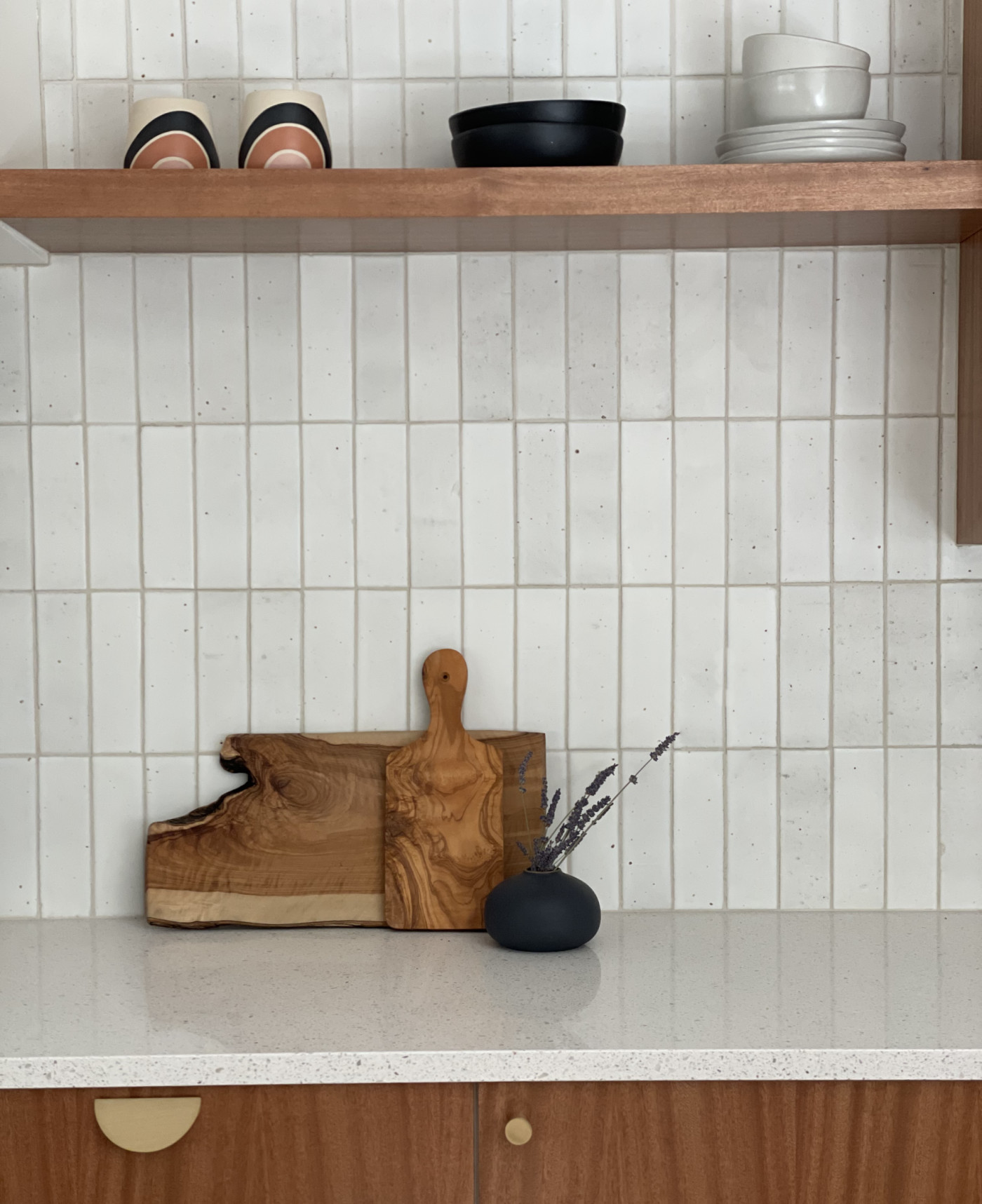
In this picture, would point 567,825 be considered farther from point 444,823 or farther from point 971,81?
point 971,81

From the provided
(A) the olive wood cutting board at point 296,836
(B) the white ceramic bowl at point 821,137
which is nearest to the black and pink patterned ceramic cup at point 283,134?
(B) the white ceramic bowl at point 821,137

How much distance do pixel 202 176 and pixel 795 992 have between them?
1114mm

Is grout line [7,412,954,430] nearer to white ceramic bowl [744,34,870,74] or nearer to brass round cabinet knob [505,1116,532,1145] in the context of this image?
white ceramic bowl [744,34,870,74]

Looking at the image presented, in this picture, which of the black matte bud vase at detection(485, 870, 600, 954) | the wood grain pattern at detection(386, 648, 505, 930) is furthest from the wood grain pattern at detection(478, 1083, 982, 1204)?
the wood grain pattern at detection(386, 648, 505, 930)

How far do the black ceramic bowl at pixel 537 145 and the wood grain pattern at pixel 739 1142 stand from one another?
99 centimetres

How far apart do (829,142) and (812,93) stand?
60 mm

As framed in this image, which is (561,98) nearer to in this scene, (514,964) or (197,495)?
(197,495)

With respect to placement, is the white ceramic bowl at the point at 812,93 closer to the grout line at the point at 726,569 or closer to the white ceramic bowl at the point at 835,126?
the white ceramic bowl at the point at 835,126

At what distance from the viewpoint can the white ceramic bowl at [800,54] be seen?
53.3 inches

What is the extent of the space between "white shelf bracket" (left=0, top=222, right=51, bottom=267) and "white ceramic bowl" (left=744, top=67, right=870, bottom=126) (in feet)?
2.96

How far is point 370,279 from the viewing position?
1574 mm

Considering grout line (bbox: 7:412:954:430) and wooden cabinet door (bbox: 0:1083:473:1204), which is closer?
wooden cabinet door (bbox: 0:1083:473:1204)

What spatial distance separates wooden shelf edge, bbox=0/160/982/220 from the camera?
1.29 meters

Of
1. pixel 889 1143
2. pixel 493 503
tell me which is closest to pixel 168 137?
pixel 493 503
